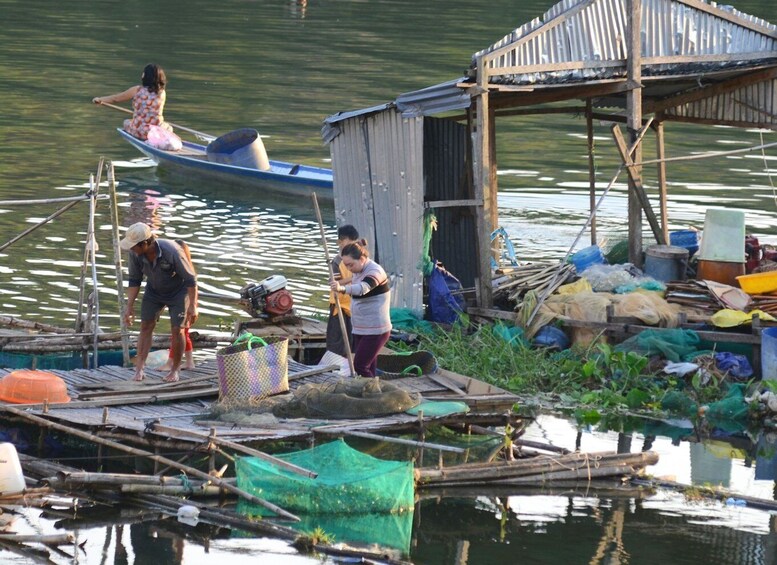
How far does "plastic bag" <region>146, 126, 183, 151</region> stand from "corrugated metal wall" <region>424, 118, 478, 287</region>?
849 centimetres

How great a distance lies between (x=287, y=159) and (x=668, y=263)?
11181mm

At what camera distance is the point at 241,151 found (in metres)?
22.9

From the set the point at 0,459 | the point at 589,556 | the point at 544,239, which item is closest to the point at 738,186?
the point at 544,239

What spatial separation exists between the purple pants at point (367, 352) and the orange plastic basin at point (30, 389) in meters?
2.41

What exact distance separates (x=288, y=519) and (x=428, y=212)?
17.7 feet

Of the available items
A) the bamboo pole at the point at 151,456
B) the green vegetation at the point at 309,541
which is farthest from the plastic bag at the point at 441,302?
the green vegetation at the point at 309,541

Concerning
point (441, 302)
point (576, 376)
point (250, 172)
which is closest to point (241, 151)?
point (250, 172)

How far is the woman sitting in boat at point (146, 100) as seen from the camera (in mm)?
22125

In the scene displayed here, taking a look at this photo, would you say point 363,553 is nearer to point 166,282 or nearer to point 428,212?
point 166,282

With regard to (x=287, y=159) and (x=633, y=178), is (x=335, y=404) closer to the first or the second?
(x=633, y=178)

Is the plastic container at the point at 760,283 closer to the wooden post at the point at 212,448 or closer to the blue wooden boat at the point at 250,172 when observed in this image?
the wooden post at the point at 212,448

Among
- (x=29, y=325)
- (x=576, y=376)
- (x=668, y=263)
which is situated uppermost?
(x=668, y=263)

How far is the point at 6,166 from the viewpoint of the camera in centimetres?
2364

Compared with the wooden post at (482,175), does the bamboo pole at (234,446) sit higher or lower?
lower
